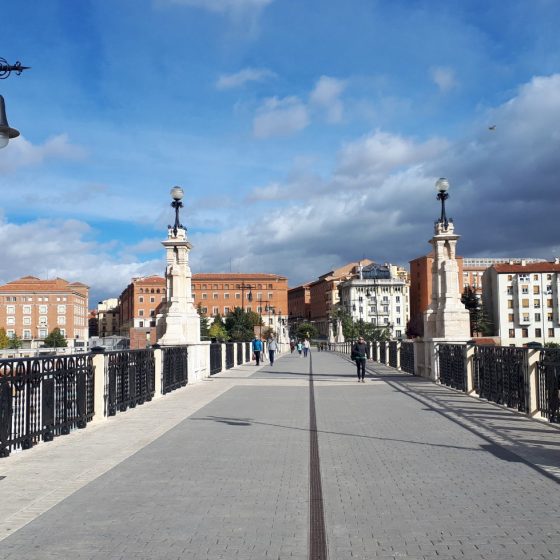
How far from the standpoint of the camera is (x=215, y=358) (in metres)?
29.9

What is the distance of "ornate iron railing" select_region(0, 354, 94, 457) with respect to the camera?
885cm

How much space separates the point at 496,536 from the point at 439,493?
150 centimetres

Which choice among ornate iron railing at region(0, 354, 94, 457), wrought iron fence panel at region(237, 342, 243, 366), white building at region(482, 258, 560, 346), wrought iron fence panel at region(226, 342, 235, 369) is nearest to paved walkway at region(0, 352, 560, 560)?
ornate iron railing at region(0, 354, 94, 457)

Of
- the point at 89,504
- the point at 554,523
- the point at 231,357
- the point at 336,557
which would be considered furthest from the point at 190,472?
the point at 231,357

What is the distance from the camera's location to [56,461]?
28.8 ft

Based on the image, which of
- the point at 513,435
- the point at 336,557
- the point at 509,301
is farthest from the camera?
the point at 509,301

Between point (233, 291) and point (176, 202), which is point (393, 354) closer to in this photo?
point (176, 202)

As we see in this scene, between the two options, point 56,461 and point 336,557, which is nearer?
point 336,557

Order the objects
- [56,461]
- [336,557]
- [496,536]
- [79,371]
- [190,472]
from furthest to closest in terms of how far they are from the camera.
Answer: [79,371]
[56,461]
[190,472]
[496,536]
[336,557]

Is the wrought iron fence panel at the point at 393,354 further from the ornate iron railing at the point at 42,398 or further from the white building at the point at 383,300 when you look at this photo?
the white building at the point at 383,300

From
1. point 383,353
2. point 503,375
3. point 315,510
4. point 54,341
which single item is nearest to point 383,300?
point 54,341

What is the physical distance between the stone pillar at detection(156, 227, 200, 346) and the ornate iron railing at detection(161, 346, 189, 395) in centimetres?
163

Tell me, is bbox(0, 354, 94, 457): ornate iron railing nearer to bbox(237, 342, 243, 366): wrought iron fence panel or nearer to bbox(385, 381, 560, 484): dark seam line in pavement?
bbox(385, 381, 560, 484): dark seam line in pavement

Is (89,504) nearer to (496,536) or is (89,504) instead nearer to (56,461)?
(56,461)
